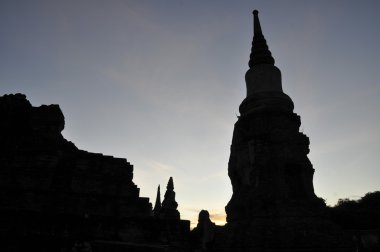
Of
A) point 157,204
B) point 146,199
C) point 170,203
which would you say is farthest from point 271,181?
point 157,204

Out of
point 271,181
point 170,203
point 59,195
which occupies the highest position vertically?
point 170,203

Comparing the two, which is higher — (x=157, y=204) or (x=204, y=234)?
(x=157, y=204)

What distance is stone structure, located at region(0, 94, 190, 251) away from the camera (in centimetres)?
792

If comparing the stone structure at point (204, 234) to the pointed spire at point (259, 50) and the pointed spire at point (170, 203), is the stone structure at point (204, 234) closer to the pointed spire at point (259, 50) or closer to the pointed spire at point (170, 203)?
the pointed spire at point (259, 50)

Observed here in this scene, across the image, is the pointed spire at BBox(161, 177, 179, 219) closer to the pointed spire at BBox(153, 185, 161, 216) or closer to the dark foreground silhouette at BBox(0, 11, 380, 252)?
the pointed spire at BBox(153, 185, 161, 216)

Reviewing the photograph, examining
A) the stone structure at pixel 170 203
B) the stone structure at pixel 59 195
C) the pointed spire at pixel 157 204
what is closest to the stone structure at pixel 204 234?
the stone structure at pixel 59 195

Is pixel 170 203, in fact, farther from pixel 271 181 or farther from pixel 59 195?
pixel 271 181

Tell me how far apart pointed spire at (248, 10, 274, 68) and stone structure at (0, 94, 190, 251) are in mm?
7083

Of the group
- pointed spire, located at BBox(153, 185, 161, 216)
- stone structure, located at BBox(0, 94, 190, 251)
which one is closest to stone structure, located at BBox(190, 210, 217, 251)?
stone structure, located at BBox(0, 94, 190, 251)

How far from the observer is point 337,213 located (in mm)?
23906

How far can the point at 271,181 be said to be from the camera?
956cm

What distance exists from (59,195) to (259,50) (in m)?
9.99

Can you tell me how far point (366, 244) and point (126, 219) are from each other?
464 inches

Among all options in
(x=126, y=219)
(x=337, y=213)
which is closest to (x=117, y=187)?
(x=126, y=219)
